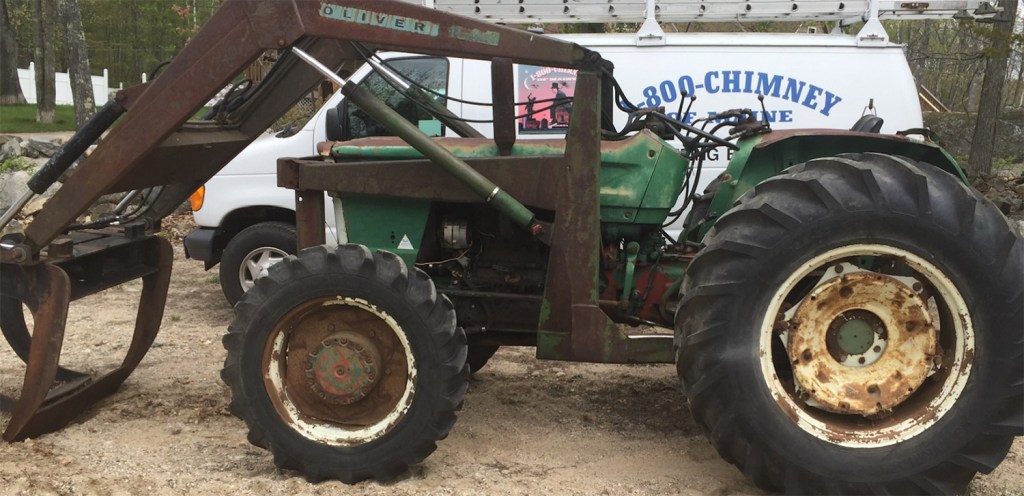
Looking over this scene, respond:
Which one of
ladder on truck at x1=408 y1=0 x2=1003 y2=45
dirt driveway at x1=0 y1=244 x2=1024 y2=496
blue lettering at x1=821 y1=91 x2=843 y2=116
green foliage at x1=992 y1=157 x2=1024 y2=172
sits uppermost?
ladder on truck at x1=408 y1=0 x2=1003 y2=45

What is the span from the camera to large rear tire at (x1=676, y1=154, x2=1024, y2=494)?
331 cm

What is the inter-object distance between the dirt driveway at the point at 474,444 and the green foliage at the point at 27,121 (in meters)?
16.9

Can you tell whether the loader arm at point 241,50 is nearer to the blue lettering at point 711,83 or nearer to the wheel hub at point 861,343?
the wheel hub at point 861,343

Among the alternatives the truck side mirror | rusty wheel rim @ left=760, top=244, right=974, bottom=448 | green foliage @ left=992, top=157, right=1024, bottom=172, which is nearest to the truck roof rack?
the truck side mirror

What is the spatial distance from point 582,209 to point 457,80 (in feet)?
10.3

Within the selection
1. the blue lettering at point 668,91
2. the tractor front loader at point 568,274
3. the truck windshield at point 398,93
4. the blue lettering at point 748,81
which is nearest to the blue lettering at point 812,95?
the blue lettering at point 748,81

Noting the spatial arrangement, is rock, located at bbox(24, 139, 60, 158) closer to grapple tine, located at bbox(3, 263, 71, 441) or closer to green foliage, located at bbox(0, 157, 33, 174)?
green foliage, located at bbox(0, 157, 33, 174)

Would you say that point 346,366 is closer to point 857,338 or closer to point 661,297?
point 661,297

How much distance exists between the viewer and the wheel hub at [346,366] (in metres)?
3.73

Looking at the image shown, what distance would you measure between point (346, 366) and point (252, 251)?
3.49 m

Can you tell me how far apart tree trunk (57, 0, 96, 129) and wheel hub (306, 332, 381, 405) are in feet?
39.1

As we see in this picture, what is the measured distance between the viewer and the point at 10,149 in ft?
42.1

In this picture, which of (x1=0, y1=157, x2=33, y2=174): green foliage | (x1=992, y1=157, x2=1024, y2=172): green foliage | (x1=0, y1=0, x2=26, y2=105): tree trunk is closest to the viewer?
(x1=0, y1=157, x2=33, y2=174): green foliage

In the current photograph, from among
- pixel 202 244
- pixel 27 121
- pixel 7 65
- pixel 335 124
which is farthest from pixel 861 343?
pixel 7 65
